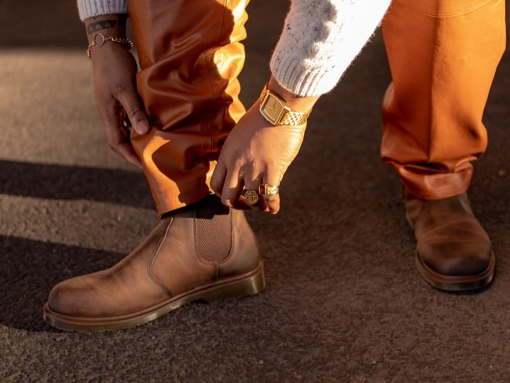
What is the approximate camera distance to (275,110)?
0.85 metres

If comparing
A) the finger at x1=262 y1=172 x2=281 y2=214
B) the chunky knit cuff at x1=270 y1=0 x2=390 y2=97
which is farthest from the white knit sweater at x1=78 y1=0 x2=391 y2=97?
the finger at x1=262 y1=172 x2=281 y2=214

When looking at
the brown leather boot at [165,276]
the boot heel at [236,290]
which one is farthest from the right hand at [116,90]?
the boot heel at [236,290]

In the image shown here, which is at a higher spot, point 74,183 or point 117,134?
point 117,134

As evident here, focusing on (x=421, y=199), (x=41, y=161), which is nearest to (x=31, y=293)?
(x=41, y=161)

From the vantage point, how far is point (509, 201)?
1279mm

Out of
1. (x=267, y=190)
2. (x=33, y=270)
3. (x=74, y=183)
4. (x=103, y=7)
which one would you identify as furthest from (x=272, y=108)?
(x=74, y=183)

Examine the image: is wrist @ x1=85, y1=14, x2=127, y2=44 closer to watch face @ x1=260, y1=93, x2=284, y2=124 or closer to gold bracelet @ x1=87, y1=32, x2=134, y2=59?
gold bracelet @ x1=87, y1=32, x2=134, y2=59

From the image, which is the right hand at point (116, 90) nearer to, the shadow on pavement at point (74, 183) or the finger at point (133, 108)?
the finger at point (133, 108)

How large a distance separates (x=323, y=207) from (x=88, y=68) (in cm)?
101

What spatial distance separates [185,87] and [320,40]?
0.73 feet

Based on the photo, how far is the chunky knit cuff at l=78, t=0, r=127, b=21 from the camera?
1002 mm

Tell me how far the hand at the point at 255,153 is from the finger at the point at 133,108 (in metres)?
0.14

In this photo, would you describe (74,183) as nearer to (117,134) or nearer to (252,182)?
(117,134)

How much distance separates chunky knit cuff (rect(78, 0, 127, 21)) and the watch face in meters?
0.30
